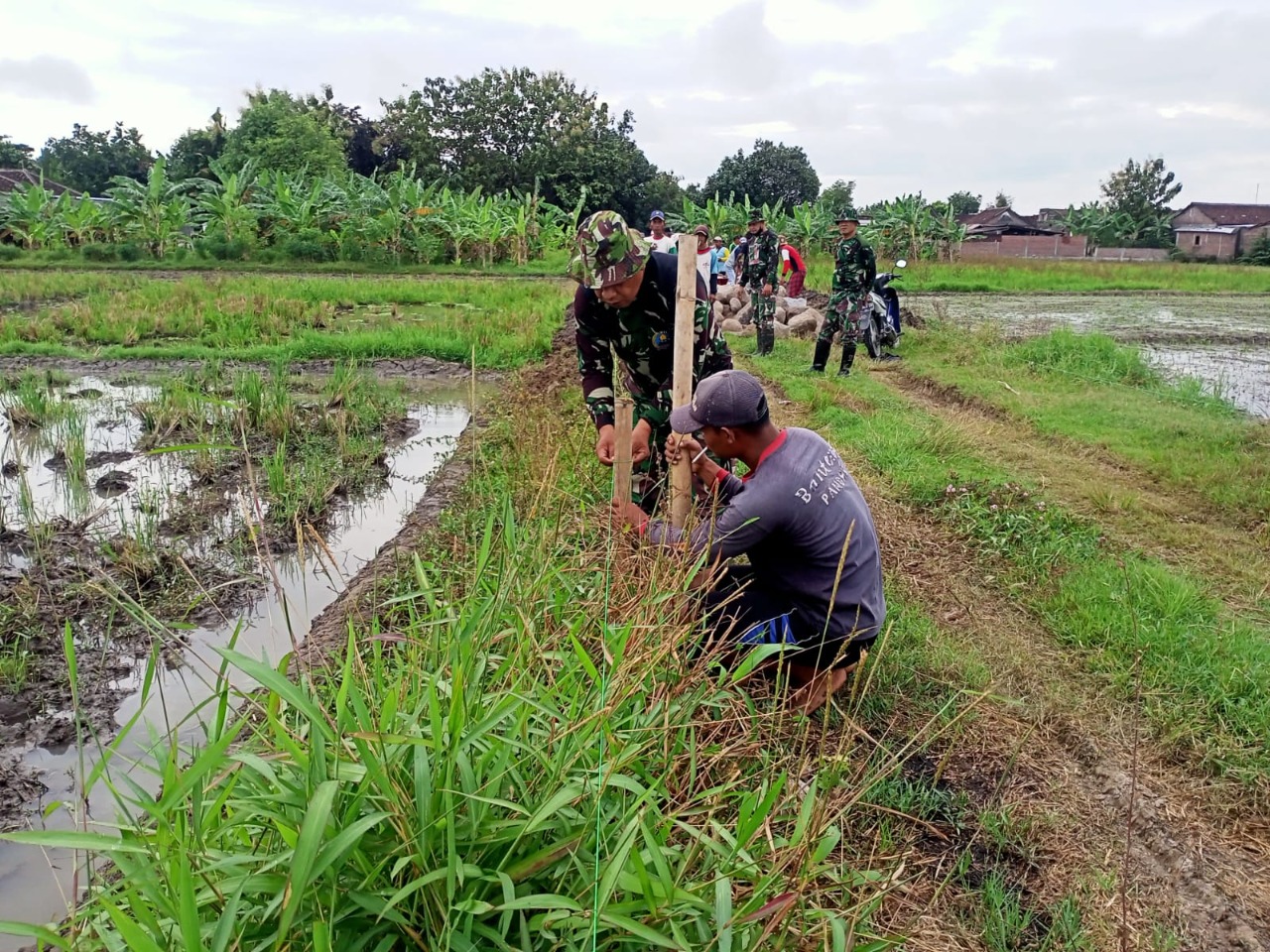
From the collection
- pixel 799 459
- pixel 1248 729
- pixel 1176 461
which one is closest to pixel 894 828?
pixel 799 459

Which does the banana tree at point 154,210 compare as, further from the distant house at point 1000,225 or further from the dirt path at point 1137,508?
the distant house at point 1000,225

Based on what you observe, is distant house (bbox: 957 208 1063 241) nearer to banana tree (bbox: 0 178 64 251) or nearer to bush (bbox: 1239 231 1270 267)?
bush (bbox: 1239 231 1270 267)

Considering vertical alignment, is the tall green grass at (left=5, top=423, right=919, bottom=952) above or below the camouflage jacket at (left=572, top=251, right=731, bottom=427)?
below

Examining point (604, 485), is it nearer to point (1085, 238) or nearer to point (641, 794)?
point (641, 794)

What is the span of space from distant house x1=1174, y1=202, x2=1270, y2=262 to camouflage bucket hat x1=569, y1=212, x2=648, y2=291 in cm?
4156

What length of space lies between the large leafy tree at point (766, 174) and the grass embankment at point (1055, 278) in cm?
2480

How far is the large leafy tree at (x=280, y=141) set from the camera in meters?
32.2

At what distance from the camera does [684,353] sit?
2.89 meters

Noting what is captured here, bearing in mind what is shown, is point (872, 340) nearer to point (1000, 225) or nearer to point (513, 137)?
point (513, 137)

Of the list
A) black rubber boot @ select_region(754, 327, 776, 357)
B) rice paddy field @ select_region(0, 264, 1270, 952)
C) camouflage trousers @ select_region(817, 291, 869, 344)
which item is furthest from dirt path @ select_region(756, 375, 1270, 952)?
black rubber boot @ select_region(754, 327, 776, 357)

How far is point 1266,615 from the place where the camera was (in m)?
3.89

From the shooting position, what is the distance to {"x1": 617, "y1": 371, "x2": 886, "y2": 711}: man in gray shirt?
2.67m

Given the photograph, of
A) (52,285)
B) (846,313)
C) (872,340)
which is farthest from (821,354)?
(52,285)

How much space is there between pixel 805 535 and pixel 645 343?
1.33 metres
